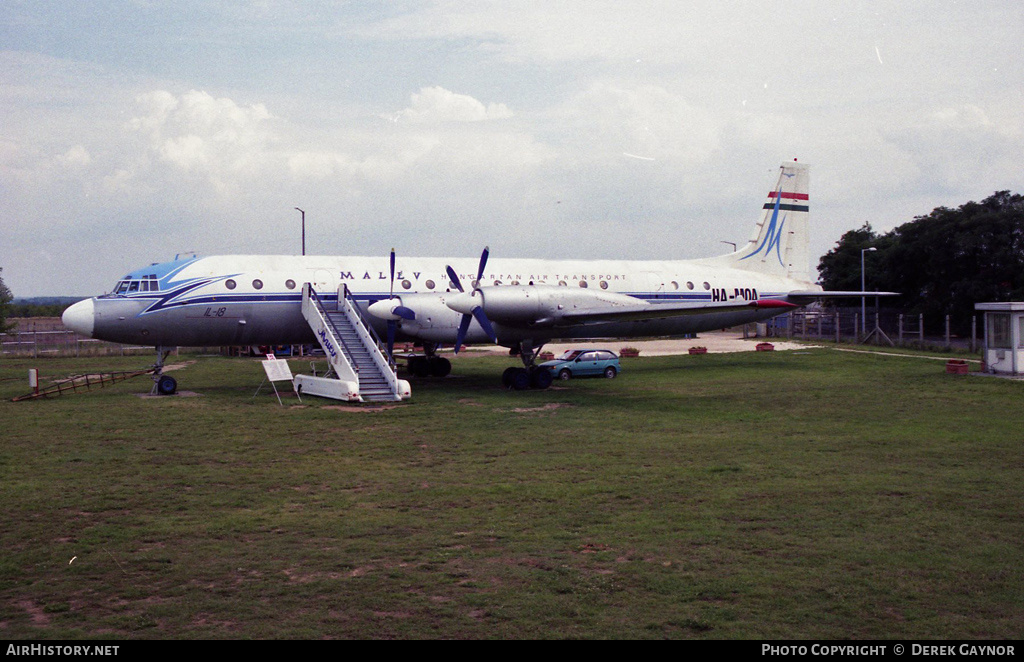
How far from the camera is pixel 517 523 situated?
35.9 ft

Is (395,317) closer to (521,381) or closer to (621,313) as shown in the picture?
(521,381)

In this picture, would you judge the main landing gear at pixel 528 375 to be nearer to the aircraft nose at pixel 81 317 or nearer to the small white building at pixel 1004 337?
the aircraft nose at pixel 81 317

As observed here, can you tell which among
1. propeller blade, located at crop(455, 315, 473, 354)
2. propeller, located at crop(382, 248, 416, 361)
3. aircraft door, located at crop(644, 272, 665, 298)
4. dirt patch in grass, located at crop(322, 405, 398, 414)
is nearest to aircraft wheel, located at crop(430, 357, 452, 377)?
propeller, located at crop(382, 248, 416, 361)

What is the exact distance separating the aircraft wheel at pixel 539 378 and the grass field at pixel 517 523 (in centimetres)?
605

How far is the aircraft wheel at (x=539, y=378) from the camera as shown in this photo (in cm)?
2808

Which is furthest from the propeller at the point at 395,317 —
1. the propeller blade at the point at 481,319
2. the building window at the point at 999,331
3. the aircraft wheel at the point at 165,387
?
the building window at the point at 999,331

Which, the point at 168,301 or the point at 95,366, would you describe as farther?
the point at 95,366

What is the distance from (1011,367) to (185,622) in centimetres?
2888

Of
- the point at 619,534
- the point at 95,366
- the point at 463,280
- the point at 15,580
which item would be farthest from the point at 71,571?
the point at 95,366

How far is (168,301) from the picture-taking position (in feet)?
86.0

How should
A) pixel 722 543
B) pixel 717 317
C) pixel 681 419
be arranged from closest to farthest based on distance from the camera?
pixel 722 543
pixel 681 419
pixel 717 317

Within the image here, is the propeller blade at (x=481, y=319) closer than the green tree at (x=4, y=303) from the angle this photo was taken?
Yes

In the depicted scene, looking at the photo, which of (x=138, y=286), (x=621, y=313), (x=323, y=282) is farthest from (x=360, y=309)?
(x=621, y=313)

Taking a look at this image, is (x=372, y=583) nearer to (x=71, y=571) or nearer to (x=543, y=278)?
(x=71, y=571)
